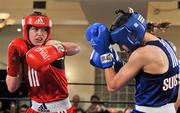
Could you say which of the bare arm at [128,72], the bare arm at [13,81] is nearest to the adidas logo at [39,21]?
the bare arm at [13,81]

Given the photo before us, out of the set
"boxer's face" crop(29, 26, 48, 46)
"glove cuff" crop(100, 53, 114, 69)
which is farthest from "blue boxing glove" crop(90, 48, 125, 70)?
"boxer's face" crop(29, 26, 48, 46)

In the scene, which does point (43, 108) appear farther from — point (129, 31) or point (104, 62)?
point (129, 31)

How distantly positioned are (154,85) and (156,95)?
50 mm

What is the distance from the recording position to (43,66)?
196 centimetres

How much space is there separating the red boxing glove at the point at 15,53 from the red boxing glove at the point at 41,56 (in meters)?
0.20

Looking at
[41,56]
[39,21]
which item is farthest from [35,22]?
[41,56]

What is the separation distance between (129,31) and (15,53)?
0.73 meters

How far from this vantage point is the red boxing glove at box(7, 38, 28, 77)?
2.15 metres

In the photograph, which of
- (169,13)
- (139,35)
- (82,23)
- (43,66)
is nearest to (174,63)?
(139,35)

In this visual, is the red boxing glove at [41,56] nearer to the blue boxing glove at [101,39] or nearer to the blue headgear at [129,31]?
the blue boxing glove at [101,39]

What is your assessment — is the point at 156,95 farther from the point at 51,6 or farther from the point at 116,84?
the point at 51,6

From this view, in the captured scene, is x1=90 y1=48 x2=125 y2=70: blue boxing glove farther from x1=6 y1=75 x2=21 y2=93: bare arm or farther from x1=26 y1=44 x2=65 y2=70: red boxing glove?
x1=6 y1=75 x2=21 y2=93: bare arm

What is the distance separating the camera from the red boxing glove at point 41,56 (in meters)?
1.93

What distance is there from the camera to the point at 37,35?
2174mm
